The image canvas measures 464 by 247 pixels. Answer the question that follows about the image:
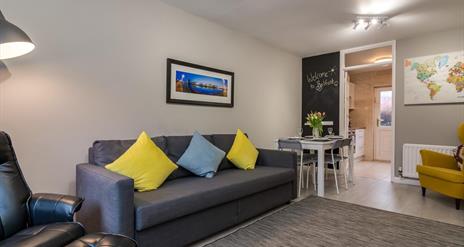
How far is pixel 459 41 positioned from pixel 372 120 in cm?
328

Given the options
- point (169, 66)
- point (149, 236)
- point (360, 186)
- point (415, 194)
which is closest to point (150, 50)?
point (169, 66)

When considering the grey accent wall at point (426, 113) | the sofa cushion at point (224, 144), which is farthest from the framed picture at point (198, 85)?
the grey accent wall at point (426, 113)

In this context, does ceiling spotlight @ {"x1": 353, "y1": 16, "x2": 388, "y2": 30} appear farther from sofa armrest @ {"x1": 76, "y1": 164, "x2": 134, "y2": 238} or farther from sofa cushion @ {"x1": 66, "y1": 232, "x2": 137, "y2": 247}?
sofa cushion @ {"x1": 66, "y1": 232, "x2": 137, "y2": 247}

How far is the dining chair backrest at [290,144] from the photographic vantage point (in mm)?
3514

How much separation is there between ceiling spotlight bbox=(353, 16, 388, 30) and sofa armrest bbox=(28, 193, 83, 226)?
3.75 metres

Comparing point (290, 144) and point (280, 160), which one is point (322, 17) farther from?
point (280, 160)

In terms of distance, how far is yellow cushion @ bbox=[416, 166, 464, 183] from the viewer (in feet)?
9.46

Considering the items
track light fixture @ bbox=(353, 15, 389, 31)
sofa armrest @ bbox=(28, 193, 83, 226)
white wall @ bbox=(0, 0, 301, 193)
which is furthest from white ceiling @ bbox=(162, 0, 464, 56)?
sofa armrest @ bbox=(28, 193, 83, 226)

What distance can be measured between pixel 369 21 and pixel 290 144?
2.00 m

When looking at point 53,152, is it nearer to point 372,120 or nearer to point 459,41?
point 459,41

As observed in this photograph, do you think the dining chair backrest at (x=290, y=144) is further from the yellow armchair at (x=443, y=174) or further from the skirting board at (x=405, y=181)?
the skirting board at (x=405, y=181)

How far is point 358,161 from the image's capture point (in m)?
6.69

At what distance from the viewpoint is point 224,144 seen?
3.21 metres

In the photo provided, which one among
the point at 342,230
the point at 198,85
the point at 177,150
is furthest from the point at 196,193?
the point at 198,85
